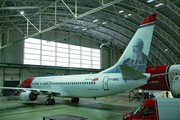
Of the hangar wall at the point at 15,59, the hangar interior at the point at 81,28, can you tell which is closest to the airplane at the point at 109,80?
the hangar interior at the point at 81,28

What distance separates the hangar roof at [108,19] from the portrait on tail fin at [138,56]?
34.4ft

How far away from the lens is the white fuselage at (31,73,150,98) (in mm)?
13085

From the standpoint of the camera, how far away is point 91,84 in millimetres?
15555

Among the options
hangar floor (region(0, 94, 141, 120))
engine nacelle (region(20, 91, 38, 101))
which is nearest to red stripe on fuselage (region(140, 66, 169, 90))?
hangar floor (region(0, 94, 141, 120))

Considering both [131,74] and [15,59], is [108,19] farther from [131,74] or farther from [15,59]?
[15,59]

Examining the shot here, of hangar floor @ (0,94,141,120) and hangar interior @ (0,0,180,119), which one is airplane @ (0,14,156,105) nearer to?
hangar floor @ (0,94,141,120)

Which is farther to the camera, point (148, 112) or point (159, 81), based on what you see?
point (159, 81)

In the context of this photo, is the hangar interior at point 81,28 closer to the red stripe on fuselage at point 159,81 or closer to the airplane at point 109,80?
the airplane at point 109,80

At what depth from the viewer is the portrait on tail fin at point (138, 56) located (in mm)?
12333

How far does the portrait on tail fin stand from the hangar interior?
13.3m

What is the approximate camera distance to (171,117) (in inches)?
300

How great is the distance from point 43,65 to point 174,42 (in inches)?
1143

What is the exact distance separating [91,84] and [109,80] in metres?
2.25

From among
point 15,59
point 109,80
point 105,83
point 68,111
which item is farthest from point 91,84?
point 15,59
